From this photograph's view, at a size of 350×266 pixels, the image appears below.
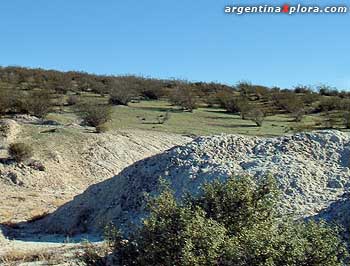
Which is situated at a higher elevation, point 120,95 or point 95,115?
point 120,95

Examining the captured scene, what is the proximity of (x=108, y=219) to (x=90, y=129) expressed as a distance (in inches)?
596

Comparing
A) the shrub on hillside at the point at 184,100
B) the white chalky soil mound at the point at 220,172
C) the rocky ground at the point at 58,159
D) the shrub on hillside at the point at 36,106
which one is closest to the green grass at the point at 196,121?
the shrub on hillside at the point at 184,100

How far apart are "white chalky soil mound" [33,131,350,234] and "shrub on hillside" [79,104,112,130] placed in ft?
44.2

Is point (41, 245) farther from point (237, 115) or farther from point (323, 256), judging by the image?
point (237, 115)

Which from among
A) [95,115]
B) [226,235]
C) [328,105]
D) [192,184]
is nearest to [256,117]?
[328,105]

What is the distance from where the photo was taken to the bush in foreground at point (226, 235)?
6480mm

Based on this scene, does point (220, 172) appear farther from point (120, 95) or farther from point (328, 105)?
point (328, 105)

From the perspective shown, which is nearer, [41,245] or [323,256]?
[323,256]

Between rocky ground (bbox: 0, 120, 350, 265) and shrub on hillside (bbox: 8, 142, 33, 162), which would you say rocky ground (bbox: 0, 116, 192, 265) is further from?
shrub on hillside (bbox: 8, 142, 33, 162)

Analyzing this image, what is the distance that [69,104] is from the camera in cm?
3706

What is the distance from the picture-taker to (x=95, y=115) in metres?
30.5

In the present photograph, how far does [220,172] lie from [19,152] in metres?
11.8

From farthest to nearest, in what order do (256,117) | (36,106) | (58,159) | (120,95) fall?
(120,95) < (256,117) < (36,106) < (58,159)

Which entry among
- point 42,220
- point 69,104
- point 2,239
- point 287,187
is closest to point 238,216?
point 287,187
